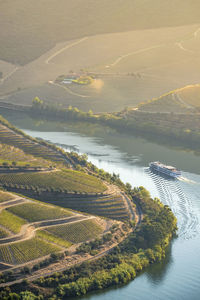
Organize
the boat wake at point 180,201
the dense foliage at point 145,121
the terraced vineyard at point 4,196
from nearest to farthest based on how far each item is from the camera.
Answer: the terraced vineyard at point 4,196 → the boat wake at point 180,201 → the dense foliage at point 145,121

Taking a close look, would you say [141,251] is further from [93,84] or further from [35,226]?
[93,84]

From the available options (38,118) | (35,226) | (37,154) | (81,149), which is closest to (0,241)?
(35,226)

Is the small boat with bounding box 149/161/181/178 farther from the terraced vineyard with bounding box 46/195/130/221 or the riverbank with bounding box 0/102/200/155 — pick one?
the terraced vineyard with bounding box 46/195/130/221

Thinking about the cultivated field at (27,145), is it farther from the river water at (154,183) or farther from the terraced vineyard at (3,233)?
the terraced vineyard at (3,233)

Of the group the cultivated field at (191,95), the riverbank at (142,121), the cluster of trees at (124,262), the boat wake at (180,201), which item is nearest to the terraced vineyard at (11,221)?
the cluster of trees at (124,262)

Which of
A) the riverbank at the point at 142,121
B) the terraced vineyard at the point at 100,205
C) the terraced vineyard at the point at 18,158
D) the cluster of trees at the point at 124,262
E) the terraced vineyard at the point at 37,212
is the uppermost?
the riverbank at the point at 142,121

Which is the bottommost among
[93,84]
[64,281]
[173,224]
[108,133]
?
[64,281]
